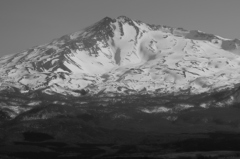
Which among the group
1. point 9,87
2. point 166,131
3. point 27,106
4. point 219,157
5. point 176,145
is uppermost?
point 9,87

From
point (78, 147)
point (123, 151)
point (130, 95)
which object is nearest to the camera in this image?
point (123, 151)

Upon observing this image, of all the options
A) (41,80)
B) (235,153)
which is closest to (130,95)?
(41,80)

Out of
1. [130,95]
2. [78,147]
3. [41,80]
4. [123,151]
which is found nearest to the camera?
[123,151]

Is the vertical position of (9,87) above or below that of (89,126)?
above

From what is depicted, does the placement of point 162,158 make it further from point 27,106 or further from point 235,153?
point 27,106

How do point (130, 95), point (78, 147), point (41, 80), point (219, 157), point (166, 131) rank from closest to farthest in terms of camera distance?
point (219, 157), point (78, 147), point (166, 131), point (130, 95), point (41, 80)

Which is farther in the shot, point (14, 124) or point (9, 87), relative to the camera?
point (9, 87)

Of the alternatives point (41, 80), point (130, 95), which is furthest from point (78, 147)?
point (41, 80)

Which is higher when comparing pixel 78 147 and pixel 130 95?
pixel 130 95

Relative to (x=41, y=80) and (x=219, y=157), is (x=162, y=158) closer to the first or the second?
(x=219, y=157)
